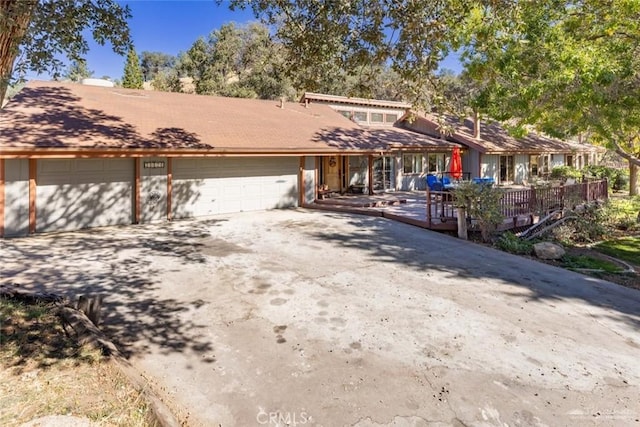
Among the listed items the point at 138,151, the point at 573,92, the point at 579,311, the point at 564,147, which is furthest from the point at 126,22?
the point at 564,147

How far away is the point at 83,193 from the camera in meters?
12.0

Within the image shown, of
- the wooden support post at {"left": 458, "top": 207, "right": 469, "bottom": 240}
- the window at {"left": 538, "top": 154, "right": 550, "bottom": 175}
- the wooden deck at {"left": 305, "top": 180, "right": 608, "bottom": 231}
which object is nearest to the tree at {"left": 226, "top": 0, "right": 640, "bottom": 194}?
the wooden deck at {"left": 305, "top": 180, "right": 608, "bottom": 231}

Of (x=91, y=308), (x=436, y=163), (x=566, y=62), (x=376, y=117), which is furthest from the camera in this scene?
(x=376, y=117)

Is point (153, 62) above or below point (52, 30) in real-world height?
above

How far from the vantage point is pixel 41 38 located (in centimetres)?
607

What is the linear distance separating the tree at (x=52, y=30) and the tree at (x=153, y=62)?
242ft

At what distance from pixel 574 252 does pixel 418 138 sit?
1324cm

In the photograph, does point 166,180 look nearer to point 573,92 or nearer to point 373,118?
point 573,92

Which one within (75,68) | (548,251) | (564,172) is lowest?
(548,251)

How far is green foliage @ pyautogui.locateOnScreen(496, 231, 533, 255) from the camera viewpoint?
34.5ft

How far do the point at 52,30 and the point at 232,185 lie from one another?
920cm

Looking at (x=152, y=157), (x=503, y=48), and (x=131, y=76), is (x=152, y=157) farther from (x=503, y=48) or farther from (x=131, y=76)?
(x=131, y=76)

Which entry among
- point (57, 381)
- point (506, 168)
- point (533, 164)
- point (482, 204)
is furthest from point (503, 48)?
point (533, 164)

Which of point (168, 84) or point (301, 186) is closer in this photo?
point (301, 186)
